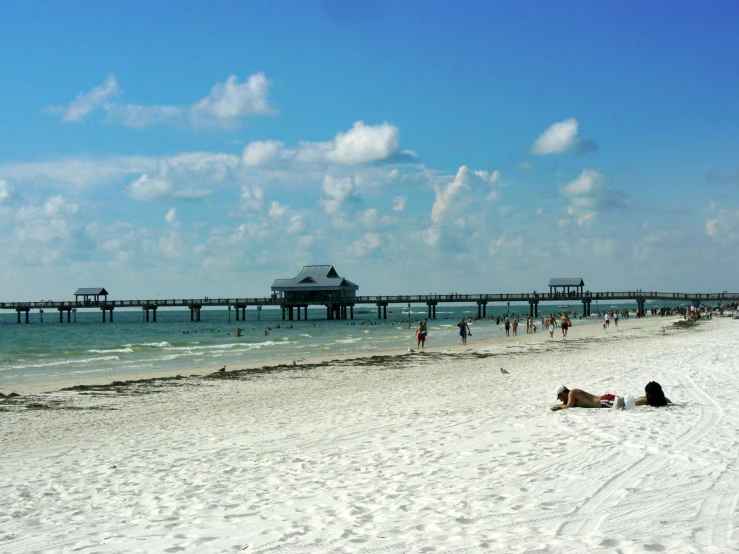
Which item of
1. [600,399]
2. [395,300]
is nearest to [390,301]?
[395,300]

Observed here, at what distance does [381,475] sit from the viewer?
6.25 meters

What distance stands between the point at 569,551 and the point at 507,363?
16.5 m

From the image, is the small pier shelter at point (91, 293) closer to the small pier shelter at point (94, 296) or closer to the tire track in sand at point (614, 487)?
the small pier shelter at point (94, 296)

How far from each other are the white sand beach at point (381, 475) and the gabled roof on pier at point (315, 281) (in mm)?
66074

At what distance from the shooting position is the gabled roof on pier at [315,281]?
78625mm

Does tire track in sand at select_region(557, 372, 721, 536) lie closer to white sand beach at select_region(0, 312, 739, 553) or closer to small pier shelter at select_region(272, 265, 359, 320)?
white sand beach at select_region(0, 312, 739, 553)

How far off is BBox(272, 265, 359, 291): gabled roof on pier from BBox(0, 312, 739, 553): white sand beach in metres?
66.1

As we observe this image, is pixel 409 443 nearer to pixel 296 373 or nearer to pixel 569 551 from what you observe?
pixel 569 551

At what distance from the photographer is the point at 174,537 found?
4777 mm

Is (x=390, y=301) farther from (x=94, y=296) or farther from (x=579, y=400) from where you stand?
(x=579, y=400)

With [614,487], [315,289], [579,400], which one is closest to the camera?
[614,487]

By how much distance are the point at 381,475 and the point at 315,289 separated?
7285 centimetres

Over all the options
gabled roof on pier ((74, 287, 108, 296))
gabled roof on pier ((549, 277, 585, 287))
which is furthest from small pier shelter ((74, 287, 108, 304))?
gabled roof on pier ((549, 277, 585, 287))

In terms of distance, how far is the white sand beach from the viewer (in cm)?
458
